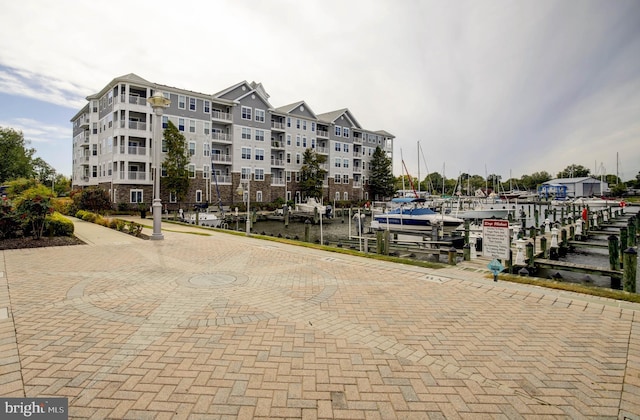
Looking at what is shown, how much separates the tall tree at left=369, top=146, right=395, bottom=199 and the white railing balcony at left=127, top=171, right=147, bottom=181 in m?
41.6

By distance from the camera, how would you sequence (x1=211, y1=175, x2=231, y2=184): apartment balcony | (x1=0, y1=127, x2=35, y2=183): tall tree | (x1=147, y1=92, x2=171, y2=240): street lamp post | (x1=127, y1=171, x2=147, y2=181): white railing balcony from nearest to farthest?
(x1=147, y1=92, x2=171, y2=240): street lamp post
(x1=127, y1=171, x2=147, y2=181): white railing balcony
(x1=211, y1=175, x2=231, y2=184): apartment balcony
(x1=0, y1=127, x2=35, y2=183): tall tree

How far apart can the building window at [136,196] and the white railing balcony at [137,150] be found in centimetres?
438

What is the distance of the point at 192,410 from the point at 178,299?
383 centimetres

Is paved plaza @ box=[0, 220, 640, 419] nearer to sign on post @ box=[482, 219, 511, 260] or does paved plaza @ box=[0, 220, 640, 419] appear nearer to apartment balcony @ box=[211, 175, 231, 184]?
sign on post @ box=[482, 219, 511, 260]

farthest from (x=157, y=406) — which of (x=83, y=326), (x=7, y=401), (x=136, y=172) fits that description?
(x=136, y=172)

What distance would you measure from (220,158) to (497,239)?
40.0 metres

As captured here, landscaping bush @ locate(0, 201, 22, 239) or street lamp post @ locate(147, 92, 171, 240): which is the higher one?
street lamp post @ locate(147, 92, 171, 240)

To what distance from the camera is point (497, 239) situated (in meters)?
9.97

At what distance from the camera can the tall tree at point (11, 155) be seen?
191 ft

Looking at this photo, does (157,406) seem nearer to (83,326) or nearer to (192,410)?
A: (192,410)

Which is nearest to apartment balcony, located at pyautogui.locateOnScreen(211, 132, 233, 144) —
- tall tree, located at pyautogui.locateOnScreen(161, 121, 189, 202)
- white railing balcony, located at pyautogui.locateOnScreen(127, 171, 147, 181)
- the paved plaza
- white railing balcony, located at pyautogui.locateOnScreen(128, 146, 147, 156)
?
tall tree, located at pyautogui.locateOnScreen(161, 121, 189, 202)

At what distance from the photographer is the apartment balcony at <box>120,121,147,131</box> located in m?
36.9

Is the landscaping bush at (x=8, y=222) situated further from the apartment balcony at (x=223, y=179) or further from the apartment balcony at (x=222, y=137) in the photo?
the apartment balcony at (x=222, y=137)

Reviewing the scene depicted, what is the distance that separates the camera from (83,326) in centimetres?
531
